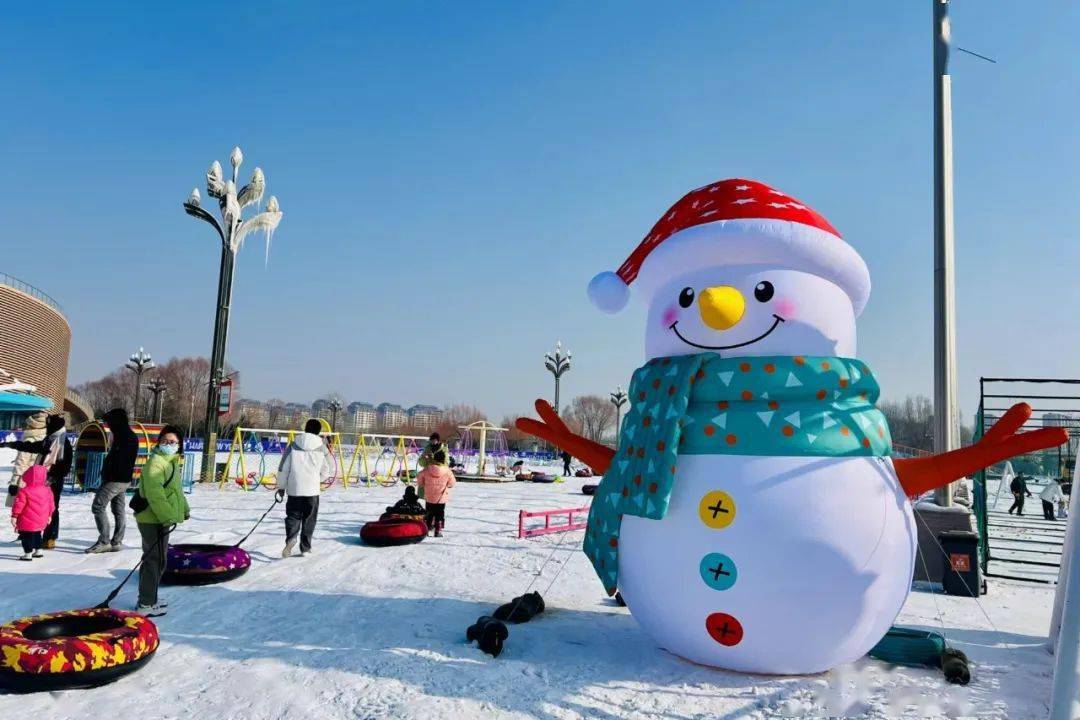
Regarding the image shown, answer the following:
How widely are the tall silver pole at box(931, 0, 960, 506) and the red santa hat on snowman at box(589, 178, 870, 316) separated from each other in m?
5.13

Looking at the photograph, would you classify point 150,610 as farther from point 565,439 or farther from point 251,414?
point 251,414

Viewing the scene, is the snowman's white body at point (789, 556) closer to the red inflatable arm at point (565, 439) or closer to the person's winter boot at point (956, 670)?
the person's winter boot at point (956, 670)

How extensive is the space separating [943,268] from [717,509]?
282 inches

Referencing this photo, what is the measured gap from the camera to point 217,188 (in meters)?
22.1

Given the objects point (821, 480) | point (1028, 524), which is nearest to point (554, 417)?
point (821, 480)

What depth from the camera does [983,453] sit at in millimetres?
4844

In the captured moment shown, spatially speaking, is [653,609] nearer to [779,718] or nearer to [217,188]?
[779,718]

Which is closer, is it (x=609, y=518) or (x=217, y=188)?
(x=609, y=518)

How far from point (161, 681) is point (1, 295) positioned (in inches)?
2215

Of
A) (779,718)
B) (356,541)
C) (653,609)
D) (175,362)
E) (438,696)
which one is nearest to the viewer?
(779,718)

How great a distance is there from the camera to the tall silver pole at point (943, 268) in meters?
Answer: 9.75

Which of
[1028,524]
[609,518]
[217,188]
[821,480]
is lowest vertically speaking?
[1028,524]

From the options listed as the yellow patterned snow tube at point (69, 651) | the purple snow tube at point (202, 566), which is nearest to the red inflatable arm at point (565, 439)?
the yellow patterned snow tube at point (69, 651)

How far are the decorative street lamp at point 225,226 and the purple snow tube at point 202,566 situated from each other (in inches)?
544
